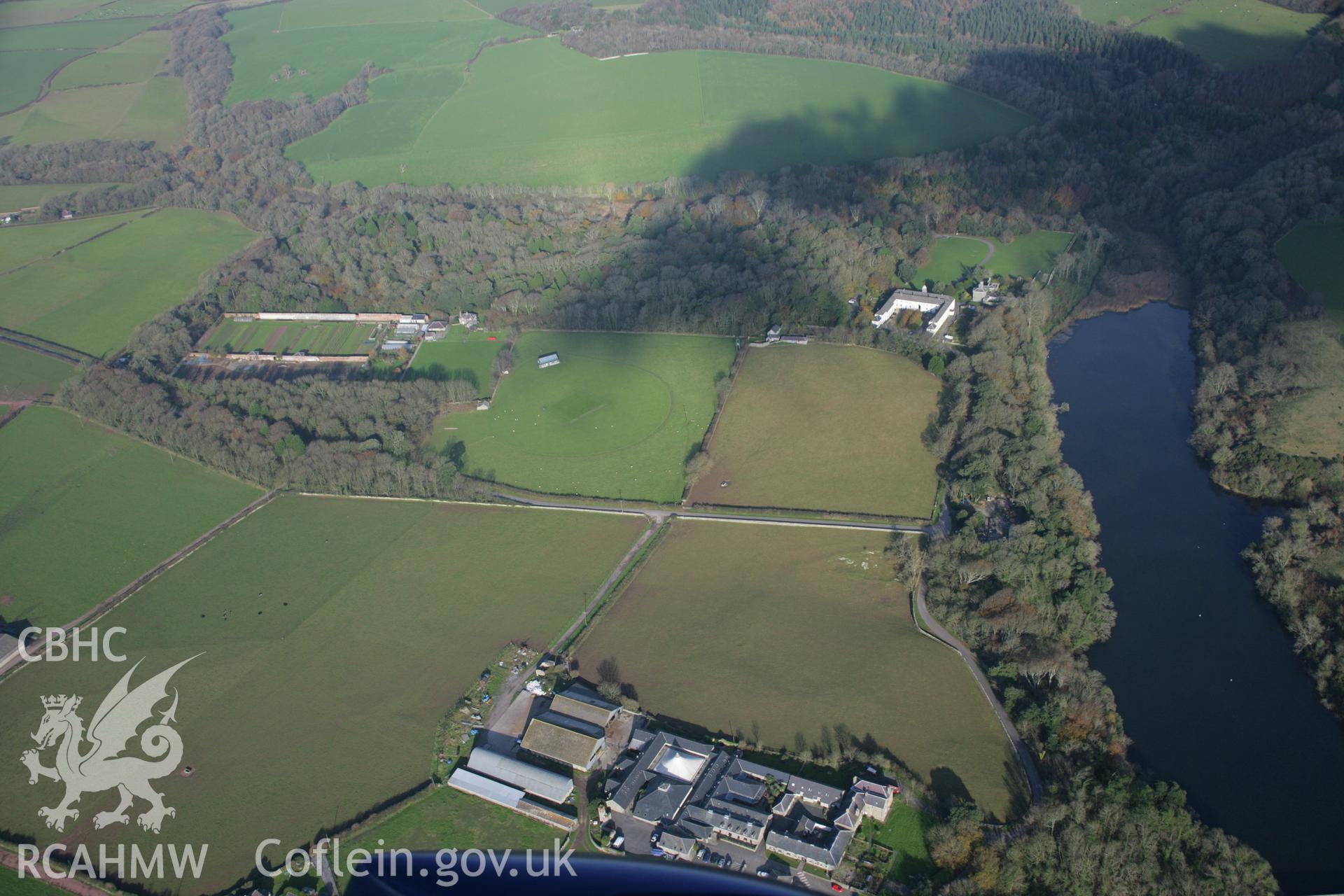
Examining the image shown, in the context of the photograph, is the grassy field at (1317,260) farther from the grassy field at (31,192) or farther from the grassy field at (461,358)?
the grassy field at (31,192)

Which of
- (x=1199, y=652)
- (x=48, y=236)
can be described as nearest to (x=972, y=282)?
(x=1199, y=652)

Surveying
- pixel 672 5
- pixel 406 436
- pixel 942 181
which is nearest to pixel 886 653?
pixel 406 436

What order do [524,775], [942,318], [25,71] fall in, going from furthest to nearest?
1. [25,71]
2. [942,318]
3. [524,775]

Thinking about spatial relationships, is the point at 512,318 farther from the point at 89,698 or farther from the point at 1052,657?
the point at 1052,657

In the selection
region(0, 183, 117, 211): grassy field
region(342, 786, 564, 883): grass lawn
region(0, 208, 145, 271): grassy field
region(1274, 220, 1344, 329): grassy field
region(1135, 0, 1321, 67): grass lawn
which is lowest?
region(342, 786, 564, 883): grass lawn

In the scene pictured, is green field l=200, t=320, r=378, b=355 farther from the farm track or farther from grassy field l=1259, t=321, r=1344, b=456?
grassy field l=1259, t=321, r=1344, b=456

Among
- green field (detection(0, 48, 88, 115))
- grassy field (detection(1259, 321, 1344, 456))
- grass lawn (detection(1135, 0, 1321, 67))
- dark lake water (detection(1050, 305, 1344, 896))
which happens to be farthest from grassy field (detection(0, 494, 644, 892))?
green field (detection(0, 48, 88, 115))

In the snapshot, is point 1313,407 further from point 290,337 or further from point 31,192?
point 31,192
